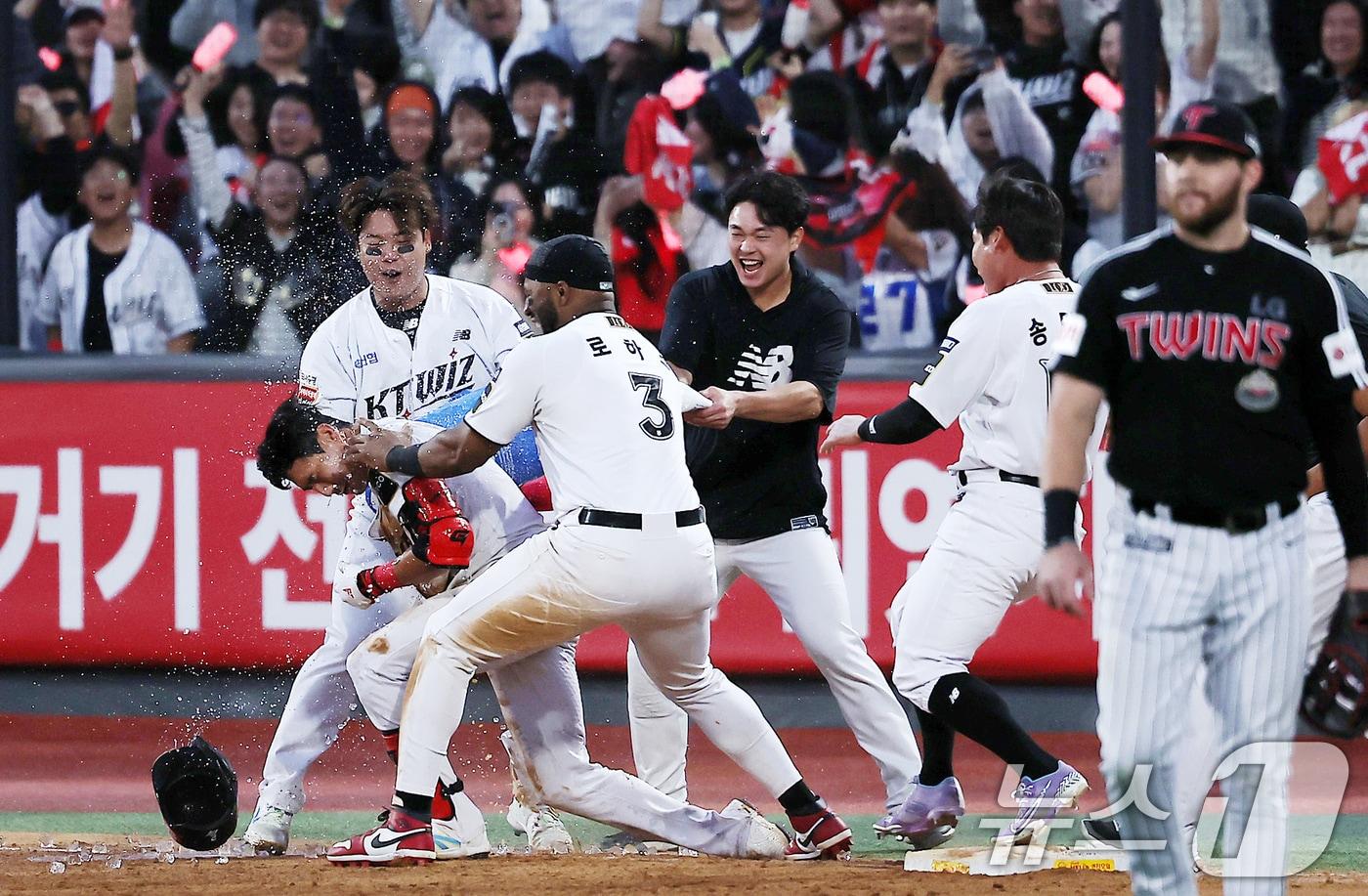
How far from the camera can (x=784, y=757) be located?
17.5ft

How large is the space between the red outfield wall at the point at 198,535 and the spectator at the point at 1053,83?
1836 millimetres

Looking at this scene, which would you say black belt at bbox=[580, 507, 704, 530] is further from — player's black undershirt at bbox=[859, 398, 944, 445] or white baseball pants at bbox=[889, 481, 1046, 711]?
white baseball pants at bbox=[889, 481, 1046, 711]

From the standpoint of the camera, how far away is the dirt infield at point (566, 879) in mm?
4844

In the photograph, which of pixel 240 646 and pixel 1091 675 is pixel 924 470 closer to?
pixel 1091 675

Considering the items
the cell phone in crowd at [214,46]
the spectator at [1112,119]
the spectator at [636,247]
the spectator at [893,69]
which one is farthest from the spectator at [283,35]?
the spectator at [1112,119]

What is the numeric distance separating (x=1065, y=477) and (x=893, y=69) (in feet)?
19.6

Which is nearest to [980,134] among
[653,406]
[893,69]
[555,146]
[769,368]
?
[893,69]

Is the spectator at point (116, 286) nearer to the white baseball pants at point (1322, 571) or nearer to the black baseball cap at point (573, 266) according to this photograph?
the black baseball cap at point (573, 266)

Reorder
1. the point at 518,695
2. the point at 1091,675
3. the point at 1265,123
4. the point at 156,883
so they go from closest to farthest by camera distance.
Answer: the point at 156,883 < the point at 518,695 < the point at 1091,675 < the point at 1265,123

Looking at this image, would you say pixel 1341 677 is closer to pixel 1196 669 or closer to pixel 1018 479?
pixel 1018 479

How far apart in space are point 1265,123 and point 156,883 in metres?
6.37

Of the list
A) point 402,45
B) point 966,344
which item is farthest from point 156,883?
point 402,45

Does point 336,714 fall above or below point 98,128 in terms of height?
below

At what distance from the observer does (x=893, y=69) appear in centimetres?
928
